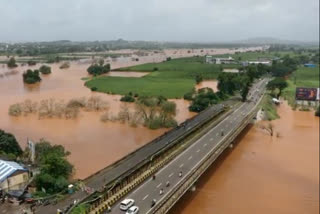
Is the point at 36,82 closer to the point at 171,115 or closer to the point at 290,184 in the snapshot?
the point at 171,115

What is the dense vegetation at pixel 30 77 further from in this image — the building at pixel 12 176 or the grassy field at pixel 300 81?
the building at pixel 12 176

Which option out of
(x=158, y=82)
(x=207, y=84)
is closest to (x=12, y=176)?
(x=158, y=82)

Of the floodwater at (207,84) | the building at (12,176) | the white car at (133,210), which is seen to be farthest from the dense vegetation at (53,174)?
the floodwater at (207,84)

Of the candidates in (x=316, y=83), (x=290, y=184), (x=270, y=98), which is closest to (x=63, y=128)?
(x=290, y=184)

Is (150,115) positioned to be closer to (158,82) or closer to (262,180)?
(262,180)

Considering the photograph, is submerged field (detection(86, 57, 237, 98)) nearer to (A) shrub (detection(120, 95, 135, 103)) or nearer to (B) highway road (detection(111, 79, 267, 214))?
(A) shrub (detection(120, 95, 135, 103))
